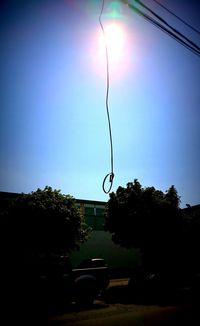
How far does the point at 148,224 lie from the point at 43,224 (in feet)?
24.2

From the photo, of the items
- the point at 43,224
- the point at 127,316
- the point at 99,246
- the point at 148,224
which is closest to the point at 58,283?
the point at 127,316

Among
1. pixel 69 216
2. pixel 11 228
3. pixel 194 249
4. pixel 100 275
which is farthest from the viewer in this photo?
pixel 194 249

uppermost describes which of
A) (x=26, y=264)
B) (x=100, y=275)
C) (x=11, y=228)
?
(x=11, y=228)

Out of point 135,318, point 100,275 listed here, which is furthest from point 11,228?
point 135,318

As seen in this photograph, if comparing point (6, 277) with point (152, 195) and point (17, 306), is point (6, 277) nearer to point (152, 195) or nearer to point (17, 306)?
point (17, 306)

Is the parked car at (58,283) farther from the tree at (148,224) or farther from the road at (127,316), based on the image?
the tree at (148,224)

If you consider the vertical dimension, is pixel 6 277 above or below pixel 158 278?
above

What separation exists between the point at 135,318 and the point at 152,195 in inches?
544

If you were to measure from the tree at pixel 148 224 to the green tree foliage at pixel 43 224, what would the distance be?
2883 millimetres

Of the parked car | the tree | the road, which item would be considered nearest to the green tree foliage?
the tree

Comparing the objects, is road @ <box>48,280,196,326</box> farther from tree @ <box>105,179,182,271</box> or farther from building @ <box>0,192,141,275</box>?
building @ <box>0,192,141,275</box>

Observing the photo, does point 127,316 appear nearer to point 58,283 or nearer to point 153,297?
point 58,283

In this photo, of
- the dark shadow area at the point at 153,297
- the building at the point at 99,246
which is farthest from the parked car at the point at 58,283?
the building at the point at 99,246

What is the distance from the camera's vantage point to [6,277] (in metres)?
10.0
